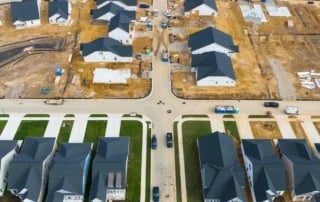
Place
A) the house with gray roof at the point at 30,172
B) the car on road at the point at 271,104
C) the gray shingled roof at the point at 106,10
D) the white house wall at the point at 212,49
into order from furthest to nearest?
the gray shingled roof at the point at 106,10, the white house wall at the point at 212,49, the car on road at the point at 271,104, the house with gray roof at the point at 30,172

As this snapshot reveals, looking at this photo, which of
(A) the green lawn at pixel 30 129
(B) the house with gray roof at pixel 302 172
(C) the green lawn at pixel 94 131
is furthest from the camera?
(A) the green lawn at pixel 30 129

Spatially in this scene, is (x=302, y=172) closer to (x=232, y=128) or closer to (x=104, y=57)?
(x=232, y=128)

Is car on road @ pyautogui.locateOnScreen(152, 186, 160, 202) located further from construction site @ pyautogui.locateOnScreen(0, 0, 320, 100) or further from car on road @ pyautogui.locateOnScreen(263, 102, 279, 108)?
car on road @ pyautogui.locateOnScreen(263, 102, 279, 108)

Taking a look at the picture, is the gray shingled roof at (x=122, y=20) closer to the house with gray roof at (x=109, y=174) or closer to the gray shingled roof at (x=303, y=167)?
the house with gray roof at (x=109, y=174)

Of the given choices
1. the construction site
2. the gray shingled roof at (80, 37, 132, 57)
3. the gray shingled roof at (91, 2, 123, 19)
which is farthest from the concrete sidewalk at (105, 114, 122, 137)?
the gray shingled roof at (91, 2, 123, 19)

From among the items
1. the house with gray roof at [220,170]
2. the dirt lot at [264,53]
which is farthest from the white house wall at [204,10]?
the house with gray roof at [220,170]

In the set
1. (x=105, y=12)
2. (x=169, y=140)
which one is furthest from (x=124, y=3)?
(x=169, y=140)
